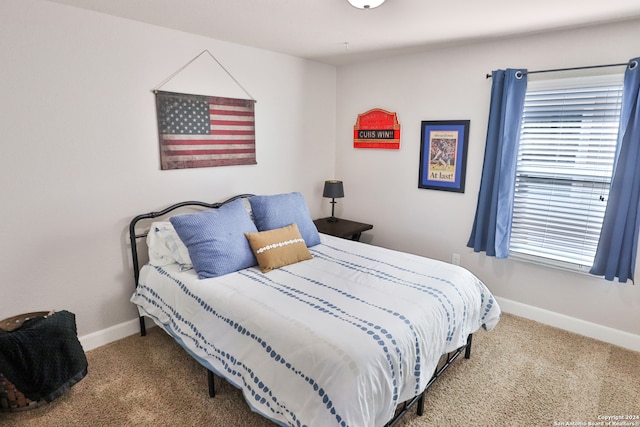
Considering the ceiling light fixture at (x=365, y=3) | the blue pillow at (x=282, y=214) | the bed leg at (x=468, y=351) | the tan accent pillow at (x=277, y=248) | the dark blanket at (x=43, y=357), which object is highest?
the ceiling light fixture at (x=365, y=3)

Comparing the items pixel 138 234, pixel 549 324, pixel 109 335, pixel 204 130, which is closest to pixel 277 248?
pixel 138 234

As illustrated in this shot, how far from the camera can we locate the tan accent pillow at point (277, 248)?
2506 mm

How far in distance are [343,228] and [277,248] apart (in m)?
1.32

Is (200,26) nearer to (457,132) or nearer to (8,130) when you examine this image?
(8,130)

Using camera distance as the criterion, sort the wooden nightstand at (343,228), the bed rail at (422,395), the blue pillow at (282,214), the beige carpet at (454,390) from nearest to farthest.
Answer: the bed rail at (422,395), the beige carpet at (454,390), the blue pillow at (282,214), the wooden nightstand at (343,228)

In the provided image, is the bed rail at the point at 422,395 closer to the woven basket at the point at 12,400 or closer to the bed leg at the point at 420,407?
the bed leg at the point at 420,407

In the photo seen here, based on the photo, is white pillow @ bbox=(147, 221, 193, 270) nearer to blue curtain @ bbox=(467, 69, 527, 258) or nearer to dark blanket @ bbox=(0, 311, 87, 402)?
dark blanket @ bbox=(0, 311, 87, 402)

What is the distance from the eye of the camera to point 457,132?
129 inches

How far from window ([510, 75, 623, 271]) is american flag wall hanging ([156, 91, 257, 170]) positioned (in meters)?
2.31

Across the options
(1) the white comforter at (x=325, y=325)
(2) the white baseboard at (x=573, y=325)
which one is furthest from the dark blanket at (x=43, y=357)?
(2) the white baseboard at (x=573, y=325)

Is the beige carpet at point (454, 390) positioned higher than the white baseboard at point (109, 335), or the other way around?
the white baseboard at point (109, 335)

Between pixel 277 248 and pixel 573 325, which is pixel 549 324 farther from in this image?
pixel 277 248

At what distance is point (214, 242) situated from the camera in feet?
7.97

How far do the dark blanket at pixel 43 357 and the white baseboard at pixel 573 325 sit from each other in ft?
10.6
